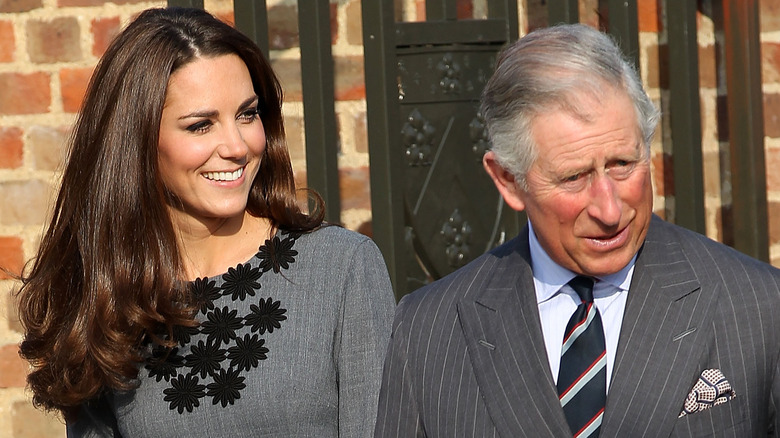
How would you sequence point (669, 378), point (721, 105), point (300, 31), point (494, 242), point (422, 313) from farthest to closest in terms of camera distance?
1. point (721, 105)
2. point (494, 242)
3. point (300, 31)
4. point (422, 313)
5. point (669, 378)

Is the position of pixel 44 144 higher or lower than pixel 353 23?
lower

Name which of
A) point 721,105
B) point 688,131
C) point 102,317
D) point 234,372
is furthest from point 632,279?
point 721,105

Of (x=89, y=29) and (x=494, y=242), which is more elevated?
(x=89, y=29)

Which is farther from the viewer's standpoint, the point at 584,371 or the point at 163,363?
the point at 163,363

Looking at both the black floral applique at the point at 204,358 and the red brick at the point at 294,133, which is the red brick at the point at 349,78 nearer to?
the red brick at the point at 294,133

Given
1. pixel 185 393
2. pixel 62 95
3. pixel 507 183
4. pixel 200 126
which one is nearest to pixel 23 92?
pixel 62 95

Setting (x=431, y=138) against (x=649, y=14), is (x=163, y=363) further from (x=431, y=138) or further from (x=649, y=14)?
(x=649, y=14)

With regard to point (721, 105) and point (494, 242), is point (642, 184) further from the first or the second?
point (721, 105)

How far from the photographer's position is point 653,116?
1979 mm

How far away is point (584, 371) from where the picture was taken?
197cm

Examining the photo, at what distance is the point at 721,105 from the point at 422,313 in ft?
5.24

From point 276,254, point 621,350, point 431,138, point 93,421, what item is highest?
point 431,138

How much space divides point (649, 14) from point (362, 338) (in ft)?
4.69

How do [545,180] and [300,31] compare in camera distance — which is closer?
[545,180]
